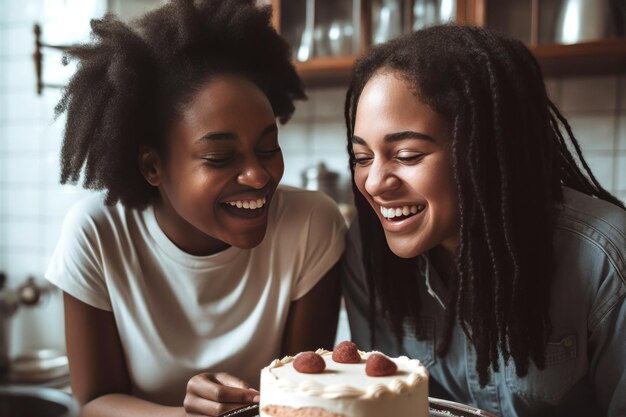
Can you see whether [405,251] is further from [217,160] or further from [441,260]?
[217,160]

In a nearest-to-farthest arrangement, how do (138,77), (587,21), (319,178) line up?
(138,77) → (587,21) → (319,178)

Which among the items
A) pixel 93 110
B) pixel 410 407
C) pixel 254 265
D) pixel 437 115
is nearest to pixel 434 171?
pixel 437 115

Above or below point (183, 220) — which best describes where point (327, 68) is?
above

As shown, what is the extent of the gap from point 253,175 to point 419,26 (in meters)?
1.14

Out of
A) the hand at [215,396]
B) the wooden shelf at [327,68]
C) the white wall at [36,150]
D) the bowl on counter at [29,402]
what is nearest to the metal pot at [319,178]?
the white wall at [36,150]

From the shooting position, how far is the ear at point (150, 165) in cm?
117

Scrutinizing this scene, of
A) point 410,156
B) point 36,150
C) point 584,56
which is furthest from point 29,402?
point 36,150

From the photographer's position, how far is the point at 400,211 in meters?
1.02

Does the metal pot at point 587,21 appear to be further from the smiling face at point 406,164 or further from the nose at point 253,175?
the nose at point 253,175

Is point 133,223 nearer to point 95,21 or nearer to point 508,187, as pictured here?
point 95,21

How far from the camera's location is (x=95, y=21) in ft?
3.83

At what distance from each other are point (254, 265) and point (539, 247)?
0.54m

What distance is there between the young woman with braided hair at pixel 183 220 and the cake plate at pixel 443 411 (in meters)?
0.19

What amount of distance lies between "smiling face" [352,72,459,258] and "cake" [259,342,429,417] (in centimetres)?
24
